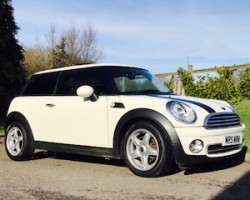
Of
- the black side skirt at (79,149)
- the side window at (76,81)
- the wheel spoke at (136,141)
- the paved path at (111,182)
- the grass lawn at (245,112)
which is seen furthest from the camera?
the grass lawn at (245,112)

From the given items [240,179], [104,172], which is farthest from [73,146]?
[240,179]

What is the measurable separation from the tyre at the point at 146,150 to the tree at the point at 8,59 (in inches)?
413

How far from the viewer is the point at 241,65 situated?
491 inches

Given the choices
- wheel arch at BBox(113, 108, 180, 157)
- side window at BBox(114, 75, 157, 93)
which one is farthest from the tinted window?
wheel arch at BBox(113, 108, 180, 157)

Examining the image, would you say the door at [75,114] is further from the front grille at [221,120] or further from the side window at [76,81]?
the front grille at [221,120]

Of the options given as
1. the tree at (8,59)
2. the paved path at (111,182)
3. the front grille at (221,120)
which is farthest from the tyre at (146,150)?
the tree at (8,59)

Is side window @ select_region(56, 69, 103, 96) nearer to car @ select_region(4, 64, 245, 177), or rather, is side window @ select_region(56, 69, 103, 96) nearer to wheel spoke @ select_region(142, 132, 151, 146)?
car @ select_region(4, 64, 245, 177)

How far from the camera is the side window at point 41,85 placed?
7.09 metres

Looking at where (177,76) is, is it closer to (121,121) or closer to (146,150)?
(121,121)

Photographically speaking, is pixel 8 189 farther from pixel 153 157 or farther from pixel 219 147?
pixel 219 147

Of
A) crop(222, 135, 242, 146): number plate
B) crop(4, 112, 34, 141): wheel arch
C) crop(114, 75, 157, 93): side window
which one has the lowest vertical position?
crop(222, 135, 242, 146): number plate

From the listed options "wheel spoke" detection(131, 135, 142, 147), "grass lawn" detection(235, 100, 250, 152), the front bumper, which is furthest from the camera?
"grass lawn" detection(235, 100, 250, 152)

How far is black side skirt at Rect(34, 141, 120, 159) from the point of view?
6.06m

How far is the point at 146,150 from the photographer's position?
18.7 ft
